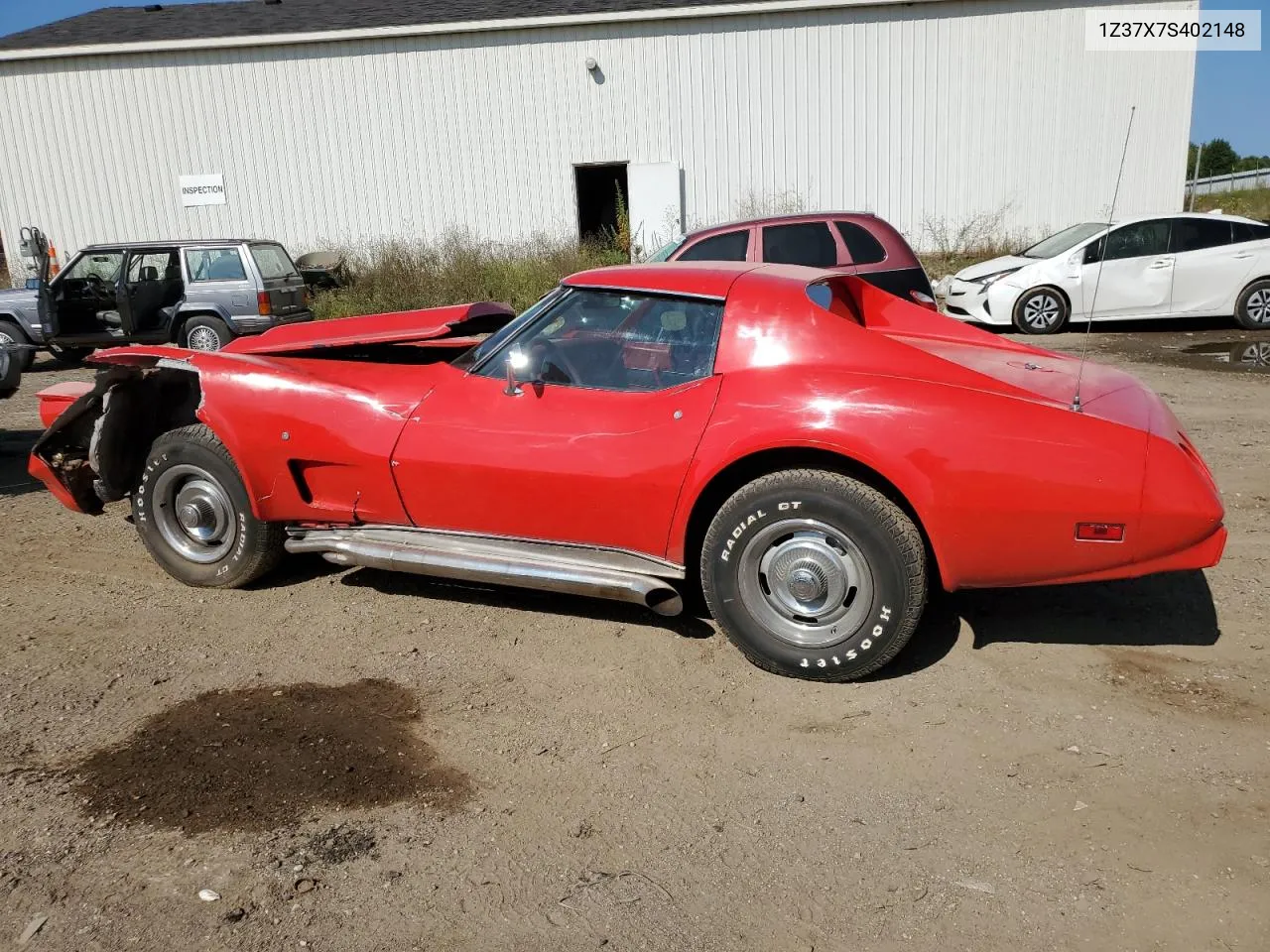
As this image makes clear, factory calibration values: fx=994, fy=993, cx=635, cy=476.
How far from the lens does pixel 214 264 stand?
12867 millimetres

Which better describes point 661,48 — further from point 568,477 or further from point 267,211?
point 568,477

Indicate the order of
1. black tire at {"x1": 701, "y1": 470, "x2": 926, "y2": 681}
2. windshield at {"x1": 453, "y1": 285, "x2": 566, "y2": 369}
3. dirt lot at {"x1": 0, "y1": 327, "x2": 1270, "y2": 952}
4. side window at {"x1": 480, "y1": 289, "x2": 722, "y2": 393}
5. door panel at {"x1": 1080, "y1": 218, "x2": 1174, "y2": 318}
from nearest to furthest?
dirt lot at {"x1": 0, "y1": 327, "x2": 1270, "y2": 952}, black tire at {"x1": 701, "y1": 470, "x2": 926, "y2": 681}, side window at {"x1": 480, "y1": 289, "x2": 722, "y2": 393}, windshield at {"x1": 453, "y1": 285, "x2": 566, "y2": 369}, door panel at {"x1": 1080, "y1": 218, "x2": 1174, "y2": 318}

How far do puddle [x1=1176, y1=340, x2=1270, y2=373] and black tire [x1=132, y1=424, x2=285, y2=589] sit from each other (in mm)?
9497

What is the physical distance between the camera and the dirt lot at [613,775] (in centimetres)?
254

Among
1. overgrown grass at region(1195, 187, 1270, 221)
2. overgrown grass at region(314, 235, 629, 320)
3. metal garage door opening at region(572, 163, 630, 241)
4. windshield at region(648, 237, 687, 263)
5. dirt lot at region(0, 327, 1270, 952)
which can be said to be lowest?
dirt lot at region(0, 327, 1270, 952)

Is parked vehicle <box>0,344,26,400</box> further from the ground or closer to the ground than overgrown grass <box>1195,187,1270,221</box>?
closer to the ground

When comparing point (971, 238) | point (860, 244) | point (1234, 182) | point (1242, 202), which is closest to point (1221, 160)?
point (1234, 182)

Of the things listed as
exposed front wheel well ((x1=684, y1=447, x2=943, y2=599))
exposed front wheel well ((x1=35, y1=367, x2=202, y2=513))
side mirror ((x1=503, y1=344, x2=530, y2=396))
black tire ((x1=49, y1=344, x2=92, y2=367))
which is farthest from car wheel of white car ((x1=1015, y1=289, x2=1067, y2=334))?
black tire ((x1=49, y1=344, x2=92, y2=367))

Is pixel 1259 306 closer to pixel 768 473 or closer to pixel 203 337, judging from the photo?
pixel 768 473

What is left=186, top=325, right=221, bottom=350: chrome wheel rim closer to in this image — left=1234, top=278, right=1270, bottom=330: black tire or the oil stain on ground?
the oil stain on ground

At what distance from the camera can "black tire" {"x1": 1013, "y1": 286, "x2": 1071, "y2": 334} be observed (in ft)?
41.9

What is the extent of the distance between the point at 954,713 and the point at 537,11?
2032cm

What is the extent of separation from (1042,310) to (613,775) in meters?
11.4

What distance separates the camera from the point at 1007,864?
268 cm
